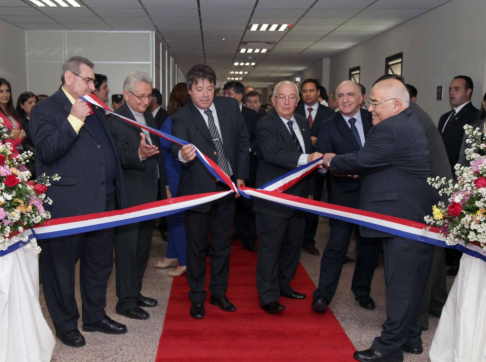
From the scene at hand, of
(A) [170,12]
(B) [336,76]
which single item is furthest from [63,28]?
(B) [336,76]

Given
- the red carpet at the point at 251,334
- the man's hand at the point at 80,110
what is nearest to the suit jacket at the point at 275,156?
the red carpet at the point at 251,334

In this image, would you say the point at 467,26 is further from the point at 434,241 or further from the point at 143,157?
the point at 143,157

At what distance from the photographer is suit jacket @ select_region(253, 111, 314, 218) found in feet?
11.9

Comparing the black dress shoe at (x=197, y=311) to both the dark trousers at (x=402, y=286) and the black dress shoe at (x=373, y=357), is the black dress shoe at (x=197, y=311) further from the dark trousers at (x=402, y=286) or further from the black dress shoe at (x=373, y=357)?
the dark trousers at (x=402, y=286)

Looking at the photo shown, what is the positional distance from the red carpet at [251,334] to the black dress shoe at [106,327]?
307 millimetres

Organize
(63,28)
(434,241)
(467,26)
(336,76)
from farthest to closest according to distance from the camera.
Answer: (336,76)
(63,28)
(467,26)
(434,241)

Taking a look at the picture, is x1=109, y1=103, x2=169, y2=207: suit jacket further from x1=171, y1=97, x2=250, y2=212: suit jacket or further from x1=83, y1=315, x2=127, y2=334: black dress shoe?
x1=83, y1=315, x2=127, y2=334: black dress shoe

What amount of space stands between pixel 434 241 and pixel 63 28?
9.15 m

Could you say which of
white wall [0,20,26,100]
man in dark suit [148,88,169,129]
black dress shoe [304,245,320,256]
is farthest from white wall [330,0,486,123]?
white wall [0,20,26,100]

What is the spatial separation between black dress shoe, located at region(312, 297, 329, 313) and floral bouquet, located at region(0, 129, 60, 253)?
2.09m

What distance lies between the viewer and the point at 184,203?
332 centimetres

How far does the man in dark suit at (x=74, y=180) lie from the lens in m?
2.90

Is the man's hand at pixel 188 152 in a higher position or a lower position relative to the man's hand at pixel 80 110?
lower

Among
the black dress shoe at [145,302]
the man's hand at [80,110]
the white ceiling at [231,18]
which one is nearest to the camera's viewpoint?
the man's hand at [80,110]
